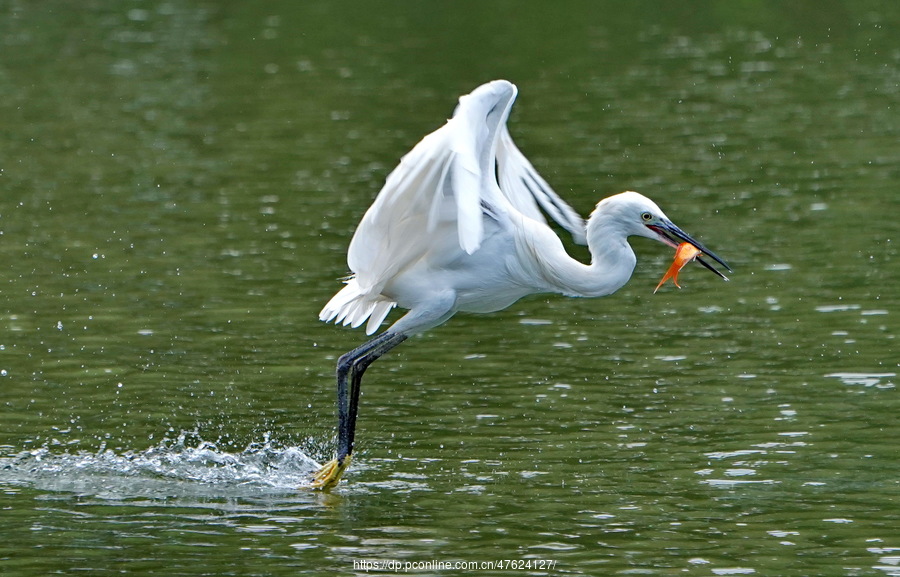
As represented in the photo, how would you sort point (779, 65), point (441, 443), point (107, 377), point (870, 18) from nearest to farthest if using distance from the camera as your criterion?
point (441, 443) < point (107, 377) < point (779, 65) < point (870, 18)


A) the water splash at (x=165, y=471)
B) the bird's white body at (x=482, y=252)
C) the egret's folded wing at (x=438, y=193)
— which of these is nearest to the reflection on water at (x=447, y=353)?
the water splash at (x=165, y=471)

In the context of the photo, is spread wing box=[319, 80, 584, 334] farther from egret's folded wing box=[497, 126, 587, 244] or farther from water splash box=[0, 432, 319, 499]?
water splash box=[0, 432, 319, 499]

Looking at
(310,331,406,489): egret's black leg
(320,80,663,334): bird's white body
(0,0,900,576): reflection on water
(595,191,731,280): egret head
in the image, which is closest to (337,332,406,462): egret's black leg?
(310,331,406,489): egret's black leg

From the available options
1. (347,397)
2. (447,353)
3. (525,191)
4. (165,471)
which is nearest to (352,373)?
(347,397)

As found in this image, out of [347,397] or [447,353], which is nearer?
[347,397]

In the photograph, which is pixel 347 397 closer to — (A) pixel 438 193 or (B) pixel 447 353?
(A) pixel 438 193

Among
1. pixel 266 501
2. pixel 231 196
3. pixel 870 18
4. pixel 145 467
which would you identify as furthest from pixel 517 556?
pixel 870 18

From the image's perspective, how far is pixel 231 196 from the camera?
21.6m

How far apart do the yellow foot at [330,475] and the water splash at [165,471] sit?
0.55 ft

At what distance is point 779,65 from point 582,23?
8.30 metres

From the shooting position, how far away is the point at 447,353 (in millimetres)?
14250

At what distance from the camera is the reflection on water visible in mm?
9625

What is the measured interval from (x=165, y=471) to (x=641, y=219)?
3.69 metres

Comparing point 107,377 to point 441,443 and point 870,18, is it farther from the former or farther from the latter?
point 870,18
